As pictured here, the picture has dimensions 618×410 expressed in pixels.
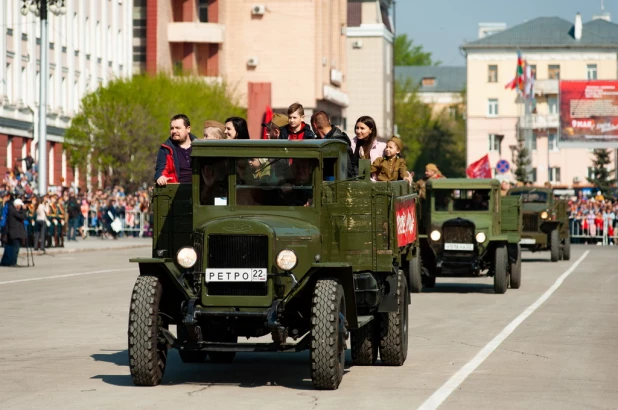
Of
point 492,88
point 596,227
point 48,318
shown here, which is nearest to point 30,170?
point 596,227

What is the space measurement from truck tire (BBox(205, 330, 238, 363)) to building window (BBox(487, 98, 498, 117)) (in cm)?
11889

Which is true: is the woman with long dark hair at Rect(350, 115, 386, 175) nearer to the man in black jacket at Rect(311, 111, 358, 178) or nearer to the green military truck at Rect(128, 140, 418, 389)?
the man in black jacket at Rect(311, 111, 358, 178)

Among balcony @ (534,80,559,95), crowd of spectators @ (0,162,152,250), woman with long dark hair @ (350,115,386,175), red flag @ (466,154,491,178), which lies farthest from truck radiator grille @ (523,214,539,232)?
balcony @ (534,80,559,95)

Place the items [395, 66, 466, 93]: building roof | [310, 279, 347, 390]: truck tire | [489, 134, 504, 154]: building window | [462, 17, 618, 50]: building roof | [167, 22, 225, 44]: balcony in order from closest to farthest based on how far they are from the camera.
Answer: [310, 279, 347, 390]: truck tire < [167, 22, 225, 44]: balcony < [462, 17, 618, 50]: building roof < [489, 134, 504, 154]: building window < [395, 66, 466, 93]: building roof

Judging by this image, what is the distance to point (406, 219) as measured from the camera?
14.1 meters

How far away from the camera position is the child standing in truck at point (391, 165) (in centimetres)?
1584

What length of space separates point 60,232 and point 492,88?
8756 cm

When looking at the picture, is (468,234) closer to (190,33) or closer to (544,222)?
(544,222)

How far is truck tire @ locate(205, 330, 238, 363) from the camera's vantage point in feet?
40.4

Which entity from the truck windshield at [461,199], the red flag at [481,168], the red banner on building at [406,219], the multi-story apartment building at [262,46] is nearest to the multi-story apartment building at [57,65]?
the multi-story apartment building at [262,46]

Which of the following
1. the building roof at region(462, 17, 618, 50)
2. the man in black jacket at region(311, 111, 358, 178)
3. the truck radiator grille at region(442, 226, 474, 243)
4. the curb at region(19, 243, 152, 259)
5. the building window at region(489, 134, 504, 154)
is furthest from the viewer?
the building window at region(489, 134, 504, 154)

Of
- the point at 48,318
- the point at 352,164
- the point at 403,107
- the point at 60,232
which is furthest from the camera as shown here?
the point at 403,107

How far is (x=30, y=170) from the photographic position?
52469 millimetres

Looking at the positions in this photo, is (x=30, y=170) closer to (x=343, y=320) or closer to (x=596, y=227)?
(x=596, y=227)
